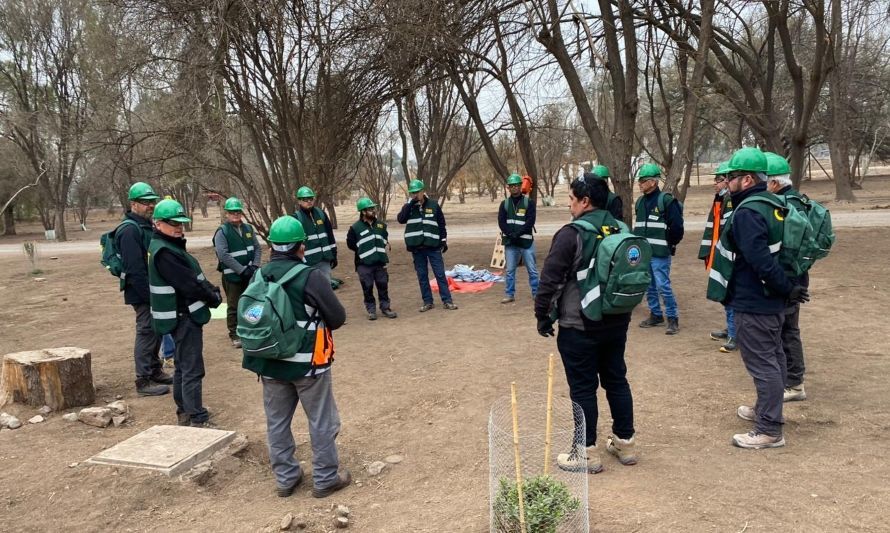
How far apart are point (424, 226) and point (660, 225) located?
3267mm

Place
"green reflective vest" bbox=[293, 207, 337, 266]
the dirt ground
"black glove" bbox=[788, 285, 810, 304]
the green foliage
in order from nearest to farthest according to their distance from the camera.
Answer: the green foliage → the dirt ground → "black glove" bbox=[788, 285, 810, 304] → "green reflective vest" bbox=[293, 207, 337, 266]

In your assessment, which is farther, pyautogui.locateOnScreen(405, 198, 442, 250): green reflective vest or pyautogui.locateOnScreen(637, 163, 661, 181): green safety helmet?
pyautogui.locateOnScreen(405, 198, 442, 250): green reflective vest

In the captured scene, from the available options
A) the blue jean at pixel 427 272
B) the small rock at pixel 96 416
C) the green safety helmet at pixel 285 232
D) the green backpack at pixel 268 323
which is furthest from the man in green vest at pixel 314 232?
the green backpack at pixel 268 323

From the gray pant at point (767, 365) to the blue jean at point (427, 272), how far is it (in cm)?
520

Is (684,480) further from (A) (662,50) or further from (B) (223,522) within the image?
(A) (662,50)

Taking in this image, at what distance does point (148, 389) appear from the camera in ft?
19.3

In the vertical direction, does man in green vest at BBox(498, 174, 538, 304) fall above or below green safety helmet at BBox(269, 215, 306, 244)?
below

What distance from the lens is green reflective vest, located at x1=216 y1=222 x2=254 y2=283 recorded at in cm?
706

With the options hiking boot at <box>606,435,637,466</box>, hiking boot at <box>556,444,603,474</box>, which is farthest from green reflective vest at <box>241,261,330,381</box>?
hiking boot at <box>606,435,637,466</box>

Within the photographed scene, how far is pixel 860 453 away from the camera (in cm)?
374

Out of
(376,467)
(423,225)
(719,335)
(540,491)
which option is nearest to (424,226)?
(423,225)

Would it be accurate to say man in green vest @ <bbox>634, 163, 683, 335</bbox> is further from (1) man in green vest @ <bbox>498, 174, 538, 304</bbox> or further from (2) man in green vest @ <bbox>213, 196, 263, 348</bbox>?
(2) man in green vest @ <bbox>213, 196, 263, 348</bbox>

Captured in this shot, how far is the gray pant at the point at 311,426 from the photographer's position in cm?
376

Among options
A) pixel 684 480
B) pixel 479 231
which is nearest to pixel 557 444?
pixel 684 480
